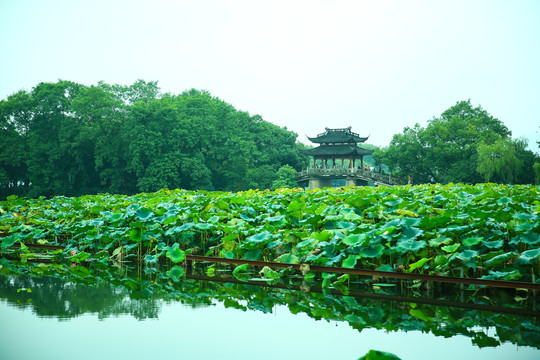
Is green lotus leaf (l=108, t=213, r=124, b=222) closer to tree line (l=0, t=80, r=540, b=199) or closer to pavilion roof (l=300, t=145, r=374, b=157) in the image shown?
tree line (l=0, t=80, r=540, b=199)

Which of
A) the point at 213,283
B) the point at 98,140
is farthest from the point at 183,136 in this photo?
the point at 213,283

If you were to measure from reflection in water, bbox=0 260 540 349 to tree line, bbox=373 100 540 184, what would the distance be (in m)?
23.7

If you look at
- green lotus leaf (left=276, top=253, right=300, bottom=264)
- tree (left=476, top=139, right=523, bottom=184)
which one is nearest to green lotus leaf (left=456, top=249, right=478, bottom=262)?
green lotus leaf (left=276, top=253, right=300, bottom=264)

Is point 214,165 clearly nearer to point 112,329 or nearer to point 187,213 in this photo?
point 187,213

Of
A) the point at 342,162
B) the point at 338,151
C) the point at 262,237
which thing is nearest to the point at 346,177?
the point at 342,162

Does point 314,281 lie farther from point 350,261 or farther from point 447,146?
point 447,146

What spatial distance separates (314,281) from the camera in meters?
3.52

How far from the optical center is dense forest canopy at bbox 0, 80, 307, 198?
25.9 m

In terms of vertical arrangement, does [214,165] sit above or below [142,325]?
above

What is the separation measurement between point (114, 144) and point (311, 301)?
85.7ft

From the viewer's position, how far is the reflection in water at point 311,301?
247 centimetres

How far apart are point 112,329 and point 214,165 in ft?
86.8

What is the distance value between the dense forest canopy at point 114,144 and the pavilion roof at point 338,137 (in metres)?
8.20

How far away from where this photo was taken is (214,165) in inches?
1133
